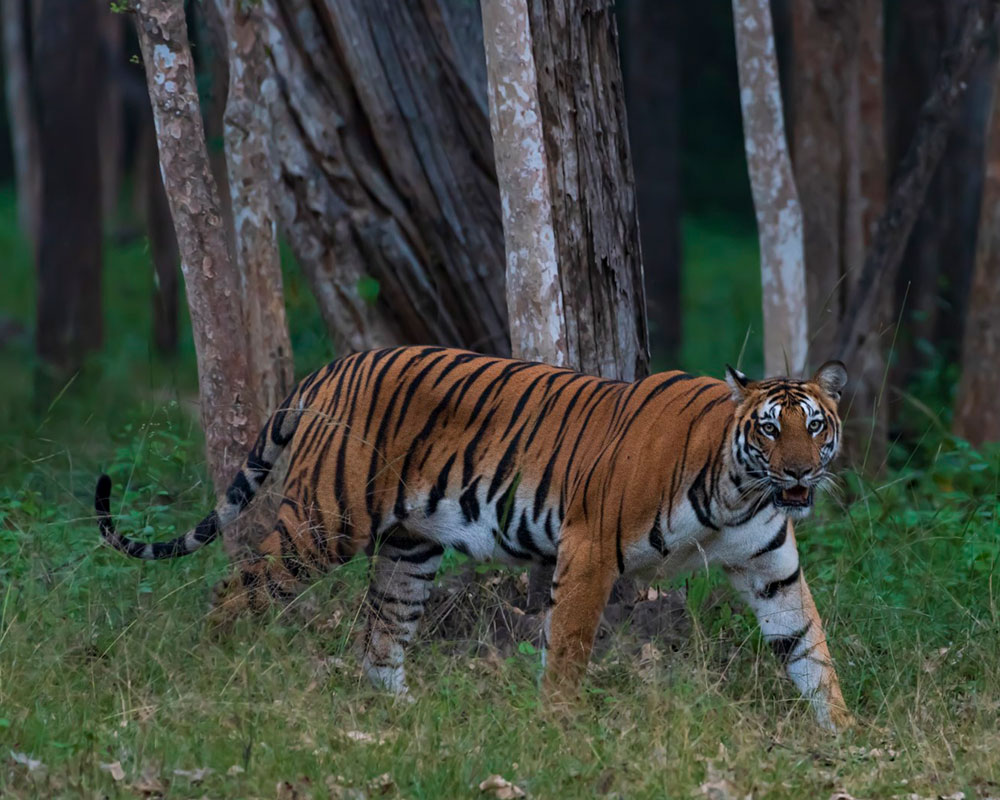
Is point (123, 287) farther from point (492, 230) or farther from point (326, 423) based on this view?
point (326, 423)

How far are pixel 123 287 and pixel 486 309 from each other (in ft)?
49.6

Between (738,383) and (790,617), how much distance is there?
802 mm

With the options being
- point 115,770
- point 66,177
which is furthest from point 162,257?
point 115,770

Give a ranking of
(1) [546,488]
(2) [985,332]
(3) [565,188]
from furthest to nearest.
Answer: (2) [985,332] < (3) [565,188] < (1) [546,488]

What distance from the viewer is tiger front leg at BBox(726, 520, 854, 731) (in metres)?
4.48

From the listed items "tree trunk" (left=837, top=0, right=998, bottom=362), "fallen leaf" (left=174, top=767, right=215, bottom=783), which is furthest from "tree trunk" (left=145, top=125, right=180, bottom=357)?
"fallen leaf" (left=174, top=767, right=215, bottom=783)

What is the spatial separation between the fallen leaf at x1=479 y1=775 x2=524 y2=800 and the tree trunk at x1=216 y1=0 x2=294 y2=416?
294 cm

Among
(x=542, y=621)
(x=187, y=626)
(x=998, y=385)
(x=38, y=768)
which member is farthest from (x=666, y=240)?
(x=38, y=768)

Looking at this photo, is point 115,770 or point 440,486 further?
point 440,486

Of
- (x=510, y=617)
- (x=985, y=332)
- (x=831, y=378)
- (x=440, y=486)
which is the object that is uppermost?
(x=831, y=378)

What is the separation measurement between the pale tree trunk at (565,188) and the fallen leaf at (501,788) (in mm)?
1858

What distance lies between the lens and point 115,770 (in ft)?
11.8

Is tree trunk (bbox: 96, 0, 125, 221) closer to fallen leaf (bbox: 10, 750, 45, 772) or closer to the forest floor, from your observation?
the forest floor

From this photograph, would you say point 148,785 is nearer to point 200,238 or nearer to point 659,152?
point 200,238
